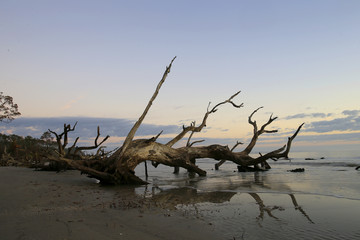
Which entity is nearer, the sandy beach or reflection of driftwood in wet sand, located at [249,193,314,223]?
the sandy beach

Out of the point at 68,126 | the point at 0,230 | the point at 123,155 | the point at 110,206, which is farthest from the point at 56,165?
the point at 0,230

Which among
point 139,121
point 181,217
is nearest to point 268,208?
point 181,217

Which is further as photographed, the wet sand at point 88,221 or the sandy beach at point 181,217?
the sandy beach at point 181,217

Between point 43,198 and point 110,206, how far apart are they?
235 cm

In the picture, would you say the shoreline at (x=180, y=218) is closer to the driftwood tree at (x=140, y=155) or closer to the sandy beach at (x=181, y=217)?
the sandy beach at (x=181, y=217)

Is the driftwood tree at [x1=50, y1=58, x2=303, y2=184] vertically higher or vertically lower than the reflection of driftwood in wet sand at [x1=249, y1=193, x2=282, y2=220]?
higher

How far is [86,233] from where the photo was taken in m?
4.01

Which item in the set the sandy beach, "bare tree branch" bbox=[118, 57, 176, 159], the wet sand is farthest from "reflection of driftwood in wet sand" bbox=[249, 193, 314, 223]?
"bare tree branch" bbox=[118, 57, 176, 159]

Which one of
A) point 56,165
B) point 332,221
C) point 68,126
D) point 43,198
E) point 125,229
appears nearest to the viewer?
point 125,229

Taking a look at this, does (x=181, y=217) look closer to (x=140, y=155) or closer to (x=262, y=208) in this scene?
(x=262, y=208)

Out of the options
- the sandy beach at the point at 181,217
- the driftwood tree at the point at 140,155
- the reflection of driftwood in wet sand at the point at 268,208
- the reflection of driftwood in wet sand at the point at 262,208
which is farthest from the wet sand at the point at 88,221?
the driftwood tree at the point at 140,155

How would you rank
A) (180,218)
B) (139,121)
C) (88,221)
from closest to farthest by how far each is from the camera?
(88,221)
(180,218)
(139,121)

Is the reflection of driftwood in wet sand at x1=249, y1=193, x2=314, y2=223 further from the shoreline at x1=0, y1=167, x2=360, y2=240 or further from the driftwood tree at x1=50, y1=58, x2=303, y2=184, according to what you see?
the driftwood tree at x1=50, y1=58, x2=303, y2=184

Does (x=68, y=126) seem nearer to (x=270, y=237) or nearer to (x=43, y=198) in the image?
(x=43, y=198)
